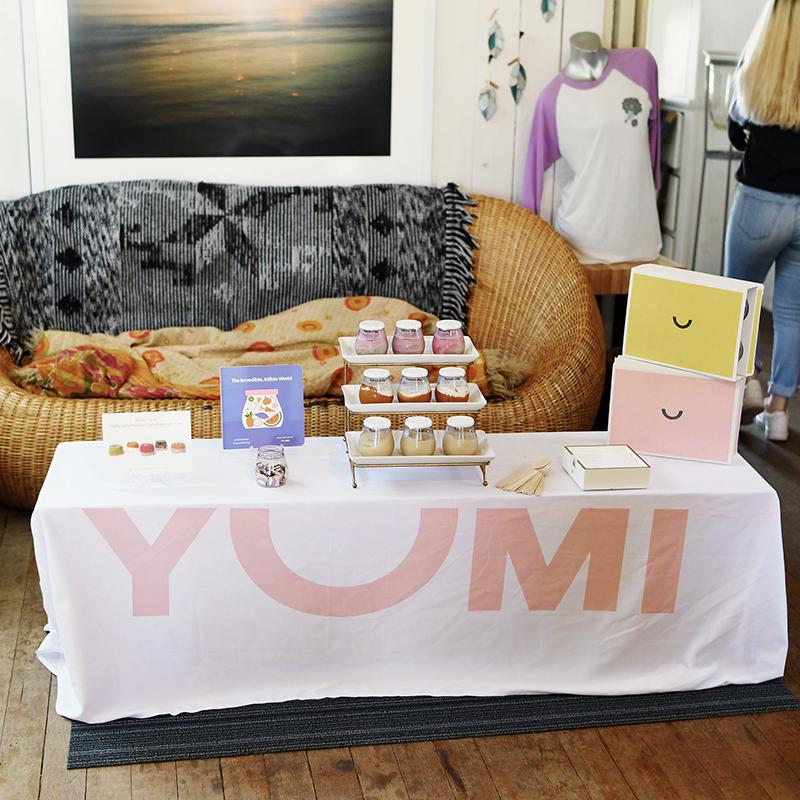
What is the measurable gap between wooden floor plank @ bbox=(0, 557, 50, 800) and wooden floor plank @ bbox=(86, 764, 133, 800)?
0.34 ft

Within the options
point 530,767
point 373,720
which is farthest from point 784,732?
point 373,720

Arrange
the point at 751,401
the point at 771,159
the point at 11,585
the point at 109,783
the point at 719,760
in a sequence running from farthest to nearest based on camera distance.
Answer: the point at 751,401 < the point at 771,159 < the point at 11,585 < the point at 719,760 < the point at 109,783

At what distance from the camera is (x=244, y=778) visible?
2225mm

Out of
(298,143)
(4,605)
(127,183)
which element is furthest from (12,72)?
(4,605)

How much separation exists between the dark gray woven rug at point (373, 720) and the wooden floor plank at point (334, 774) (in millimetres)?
30

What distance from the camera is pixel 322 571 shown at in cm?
235

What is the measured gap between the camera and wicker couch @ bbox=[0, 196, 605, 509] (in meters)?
3.15

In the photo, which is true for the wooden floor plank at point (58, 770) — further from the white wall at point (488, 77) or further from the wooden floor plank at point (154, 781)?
the white wall at point (488, 77)

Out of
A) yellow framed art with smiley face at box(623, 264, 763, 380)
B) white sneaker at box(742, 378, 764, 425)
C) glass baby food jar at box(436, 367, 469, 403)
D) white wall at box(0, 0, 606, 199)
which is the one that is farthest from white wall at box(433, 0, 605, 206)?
glass baby food jar at box(436, 367, 469, 403)

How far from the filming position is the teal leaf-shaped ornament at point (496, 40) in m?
3.93

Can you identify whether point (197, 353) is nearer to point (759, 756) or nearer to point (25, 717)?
point (25, 717)

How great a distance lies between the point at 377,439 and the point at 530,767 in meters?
0.74

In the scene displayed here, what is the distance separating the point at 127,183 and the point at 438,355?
1.79 metres

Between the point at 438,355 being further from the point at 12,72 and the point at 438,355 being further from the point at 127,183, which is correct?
the point at 12,72
